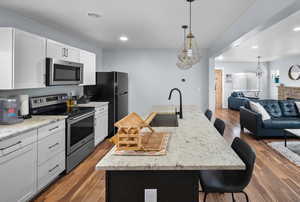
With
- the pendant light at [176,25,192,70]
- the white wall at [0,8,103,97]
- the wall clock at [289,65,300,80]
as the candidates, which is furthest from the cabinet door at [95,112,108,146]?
the wall clock at [289,65,300,80]

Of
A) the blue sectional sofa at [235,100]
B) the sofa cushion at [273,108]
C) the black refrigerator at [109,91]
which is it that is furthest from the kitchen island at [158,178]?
the blue sectional sofa at [235,100]

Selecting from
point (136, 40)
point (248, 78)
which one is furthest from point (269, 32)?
point (248, 78)

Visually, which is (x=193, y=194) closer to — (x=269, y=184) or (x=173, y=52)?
(x=269, y=184)

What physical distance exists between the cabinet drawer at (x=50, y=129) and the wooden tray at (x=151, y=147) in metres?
1.35

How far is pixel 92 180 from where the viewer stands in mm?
2801

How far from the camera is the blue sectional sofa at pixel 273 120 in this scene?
4.68m

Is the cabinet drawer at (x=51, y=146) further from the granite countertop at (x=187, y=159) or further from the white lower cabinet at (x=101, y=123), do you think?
the granite countertop at (x=187, y=159)

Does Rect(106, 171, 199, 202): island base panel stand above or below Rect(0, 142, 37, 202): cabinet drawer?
above

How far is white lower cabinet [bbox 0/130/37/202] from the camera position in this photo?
1824 millimetres

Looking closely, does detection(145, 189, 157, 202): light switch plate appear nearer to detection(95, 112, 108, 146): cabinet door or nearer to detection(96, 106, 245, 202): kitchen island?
Result: detection(96, 106, 245, 202): kitchen island

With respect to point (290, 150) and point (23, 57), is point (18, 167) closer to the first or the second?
point (23, 57)

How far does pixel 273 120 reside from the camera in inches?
189

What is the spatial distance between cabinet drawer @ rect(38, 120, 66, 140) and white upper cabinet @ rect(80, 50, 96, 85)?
5.18 ft

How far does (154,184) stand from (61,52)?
9.15ft
